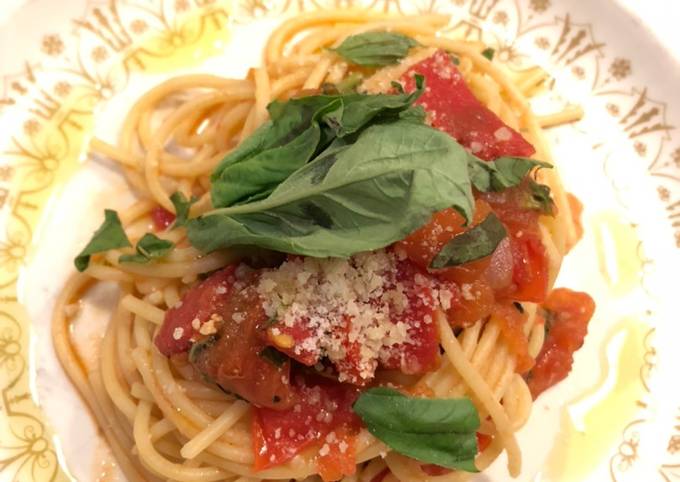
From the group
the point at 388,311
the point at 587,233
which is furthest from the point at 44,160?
the point at 587,233

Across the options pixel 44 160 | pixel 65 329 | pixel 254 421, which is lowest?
pixel 65 329

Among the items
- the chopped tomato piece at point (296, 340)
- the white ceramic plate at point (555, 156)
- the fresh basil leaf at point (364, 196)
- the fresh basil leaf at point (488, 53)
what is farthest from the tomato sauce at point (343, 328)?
the fresh basil leaf at point (488, 53)

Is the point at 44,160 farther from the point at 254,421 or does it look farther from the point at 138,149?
the point at 254,421

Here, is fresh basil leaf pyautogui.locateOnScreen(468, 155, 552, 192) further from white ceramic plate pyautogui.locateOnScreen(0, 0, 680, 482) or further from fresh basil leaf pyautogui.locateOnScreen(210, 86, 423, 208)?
white ceramic plate pyautogui.locateOnScreen(0, 0, 680, 482)

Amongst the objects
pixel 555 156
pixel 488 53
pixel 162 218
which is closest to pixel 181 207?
pixel 162 218

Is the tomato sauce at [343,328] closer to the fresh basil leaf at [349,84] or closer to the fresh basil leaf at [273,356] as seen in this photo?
the fresh basil leaf at [273,356]

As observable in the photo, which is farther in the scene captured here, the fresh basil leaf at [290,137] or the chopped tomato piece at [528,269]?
the chopped tomato piece at [528,269]

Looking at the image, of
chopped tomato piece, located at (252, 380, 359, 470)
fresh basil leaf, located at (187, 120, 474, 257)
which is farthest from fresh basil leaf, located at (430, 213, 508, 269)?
chopped tomato piece, located at (252, 380, 359, 470)
